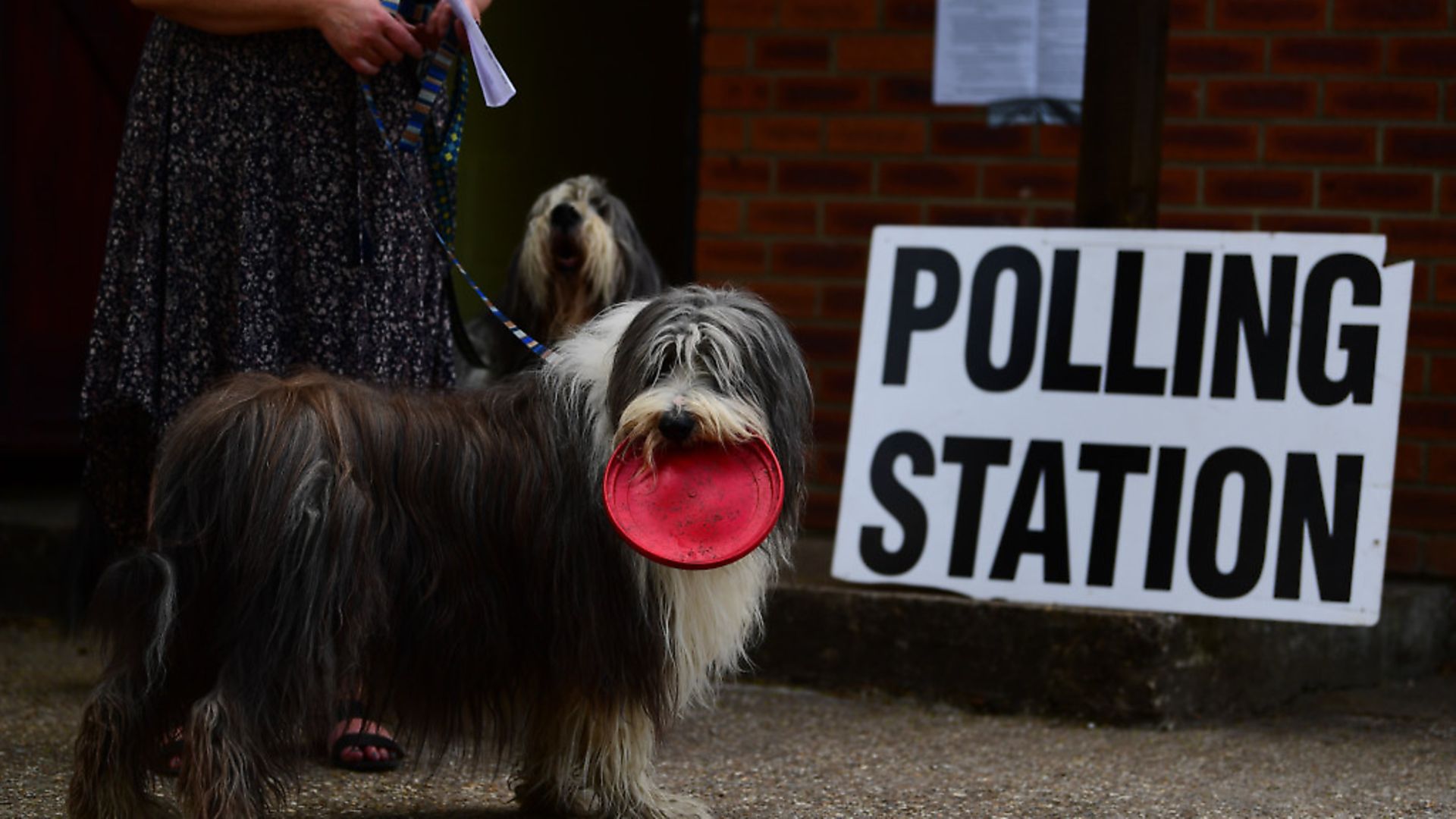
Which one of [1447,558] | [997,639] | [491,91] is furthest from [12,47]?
[1447,558]

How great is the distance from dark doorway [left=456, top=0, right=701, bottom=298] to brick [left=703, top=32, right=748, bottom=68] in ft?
0.27

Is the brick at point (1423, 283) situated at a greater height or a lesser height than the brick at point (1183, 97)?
lesser

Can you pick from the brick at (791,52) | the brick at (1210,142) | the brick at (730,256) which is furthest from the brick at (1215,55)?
the brick at (730,256)

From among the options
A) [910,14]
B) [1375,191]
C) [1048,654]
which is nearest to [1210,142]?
[1375,191]

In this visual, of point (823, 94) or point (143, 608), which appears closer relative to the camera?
point (143, 608)

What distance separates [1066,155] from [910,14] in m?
0.71

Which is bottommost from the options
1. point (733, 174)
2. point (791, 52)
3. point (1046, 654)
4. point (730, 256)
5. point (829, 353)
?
point (1046, 654)

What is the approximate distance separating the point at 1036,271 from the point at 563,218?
1.34 m

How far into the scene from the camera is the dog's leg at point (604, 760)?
3521mm

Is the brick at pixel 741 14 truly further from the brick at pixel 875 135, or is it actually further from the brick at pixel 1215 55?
the brick at pixel 1215 55

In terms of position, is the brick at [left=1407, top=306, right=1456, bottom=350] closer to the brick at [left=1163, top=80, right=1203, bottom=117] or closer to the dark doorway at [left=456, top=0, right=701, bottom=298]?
the brick at [left=1163, top=80, right=1203, bottom=117]

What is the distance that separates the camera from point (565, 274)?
500 centimetres

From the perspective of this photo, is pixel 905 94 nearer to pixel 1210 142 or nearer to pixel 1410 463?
pixel 1210 142

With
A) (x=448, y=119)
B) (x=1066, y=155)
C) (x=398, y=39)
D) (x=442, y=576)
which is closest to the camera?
(x=442, y=576)
